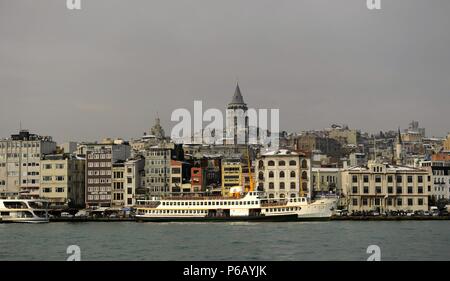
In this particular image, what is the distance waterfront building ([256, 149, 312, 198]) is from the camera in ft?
121

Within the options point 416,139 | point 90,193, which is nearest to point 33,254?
point 90,193

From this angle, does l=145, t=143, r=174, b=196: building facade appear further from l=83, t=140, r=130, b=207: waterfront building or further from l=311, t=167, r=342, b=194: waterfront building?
l=311, t=167, r=342, b=194: waterfront building

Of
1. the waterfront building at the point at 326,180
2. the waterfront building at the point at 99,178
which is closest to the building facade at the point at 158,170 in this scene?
the waterfront building at the point at 99,178

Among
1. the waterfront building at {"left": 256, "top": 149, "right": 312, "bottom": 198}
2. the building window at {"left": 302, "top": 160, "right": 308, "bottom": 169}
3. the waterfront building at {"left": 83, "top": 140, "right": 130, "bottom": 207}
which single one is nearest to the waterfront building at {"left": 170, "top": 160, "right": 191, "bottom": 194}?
the waterfront building at {"left": 83, "top": 140, "right": 130, "bottom": 207}

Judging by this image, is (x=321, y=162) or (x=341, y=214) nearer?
(x=341, y=214)

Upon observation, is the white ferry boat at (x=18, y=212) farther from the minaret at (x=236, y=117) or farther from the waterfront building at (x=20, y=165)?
the minaret at (x=236, y=117)

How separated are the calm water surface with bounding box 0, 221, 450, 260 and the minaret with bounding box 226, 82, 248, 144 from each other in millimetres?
44070

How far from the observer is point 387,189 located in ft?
121

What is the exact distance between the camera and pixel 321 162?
50.0 meters

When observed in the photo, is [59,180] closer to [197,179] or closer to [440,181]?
[197,179]

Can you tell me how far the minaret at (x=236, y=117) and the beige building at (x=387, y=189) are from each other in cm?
2976
